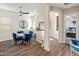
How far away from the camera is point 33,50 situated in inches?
87.1

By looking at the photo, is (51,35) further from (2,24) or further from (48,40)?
(2,24)

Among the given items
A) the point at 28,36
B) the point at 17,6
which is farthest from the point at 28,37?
the point at 17,6

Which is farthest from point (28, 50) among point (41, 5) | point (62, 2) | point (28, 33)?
point (62, 2)

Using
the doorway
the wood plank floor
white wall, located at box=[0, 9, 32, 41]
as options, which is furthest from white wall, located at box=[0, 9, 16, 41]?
the doorway

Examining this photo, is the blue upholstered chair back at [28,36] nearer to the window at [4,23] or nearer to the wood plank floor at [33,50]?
the wood plank floor at [33,50]

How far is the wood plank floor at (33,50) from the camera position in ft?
7.04

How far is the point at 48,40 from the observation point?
2.26 meters

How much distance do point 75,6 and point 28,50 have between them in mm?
1261

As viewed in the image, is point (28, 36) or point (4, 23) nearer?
point (4, 23)

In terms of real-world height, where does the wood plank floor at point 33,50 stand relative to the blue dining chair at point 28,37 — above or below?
below

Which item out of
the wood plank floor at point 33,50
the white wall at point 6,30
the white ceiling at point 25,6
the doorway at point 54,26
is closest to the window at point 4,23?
the white wall at point 6,30

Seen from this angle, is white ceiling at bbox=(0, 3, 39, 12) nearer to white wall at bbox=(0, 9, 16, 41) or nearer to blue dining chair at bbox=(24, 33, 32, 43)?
white wall at bbox=(0, 9, 16, 41)

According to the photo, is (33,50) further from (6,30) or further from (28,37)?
(6,30)

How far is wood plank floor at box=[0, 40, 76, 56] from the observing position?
7.04ft
